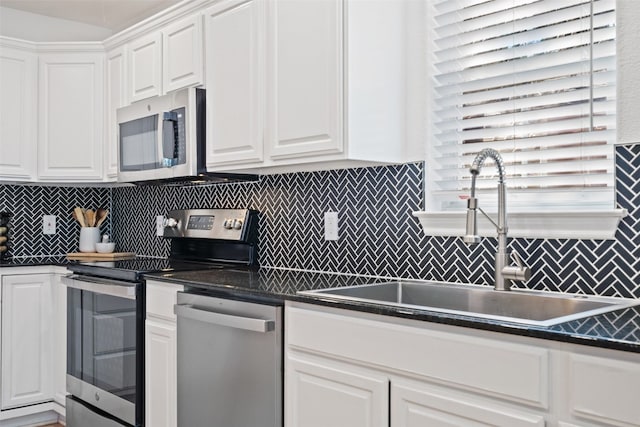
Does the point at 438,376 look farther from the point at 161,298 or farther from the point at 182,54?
the point at 182,54

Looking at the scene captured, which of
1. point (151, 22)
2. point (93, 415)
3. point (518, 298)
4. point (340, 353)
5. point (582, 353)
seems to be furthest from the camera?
point (151, 22)

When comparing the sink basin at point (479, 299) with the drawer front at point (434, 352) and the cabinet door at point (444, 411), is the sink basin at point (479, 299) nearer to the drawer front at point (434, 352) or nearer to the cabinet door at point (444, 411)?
the drawer front at point (434, 352)

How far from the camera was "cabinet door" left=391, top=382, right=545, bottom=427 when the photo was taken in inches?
56.5

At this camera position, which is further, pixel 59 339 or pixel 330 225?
pixel 59 339

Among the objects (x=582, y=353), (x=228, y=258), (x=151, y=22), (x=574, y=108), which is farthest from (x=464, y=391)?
(x=151, y=22)

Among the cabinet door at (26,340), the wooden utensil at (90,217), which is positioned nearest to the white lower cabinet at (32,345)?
the cabinet door at (26,340)

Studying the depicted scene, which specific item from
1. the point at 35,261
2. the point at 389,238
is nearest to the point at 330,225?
the point at 389,238

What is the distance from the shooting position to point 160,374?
8.79 ft

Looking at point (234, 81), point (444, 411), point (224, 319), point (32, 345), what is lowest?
point (32, 345)

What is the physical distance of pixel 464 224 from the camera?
7.37ft

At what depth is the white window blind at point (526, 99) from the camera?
1979mm

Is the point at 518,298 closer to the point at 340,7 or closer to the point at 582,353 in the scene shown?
the point at 582,353

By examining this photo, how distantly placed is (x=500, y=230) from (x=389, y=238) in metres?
0.58

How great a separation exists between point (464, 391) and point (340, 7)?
1.43 meters
